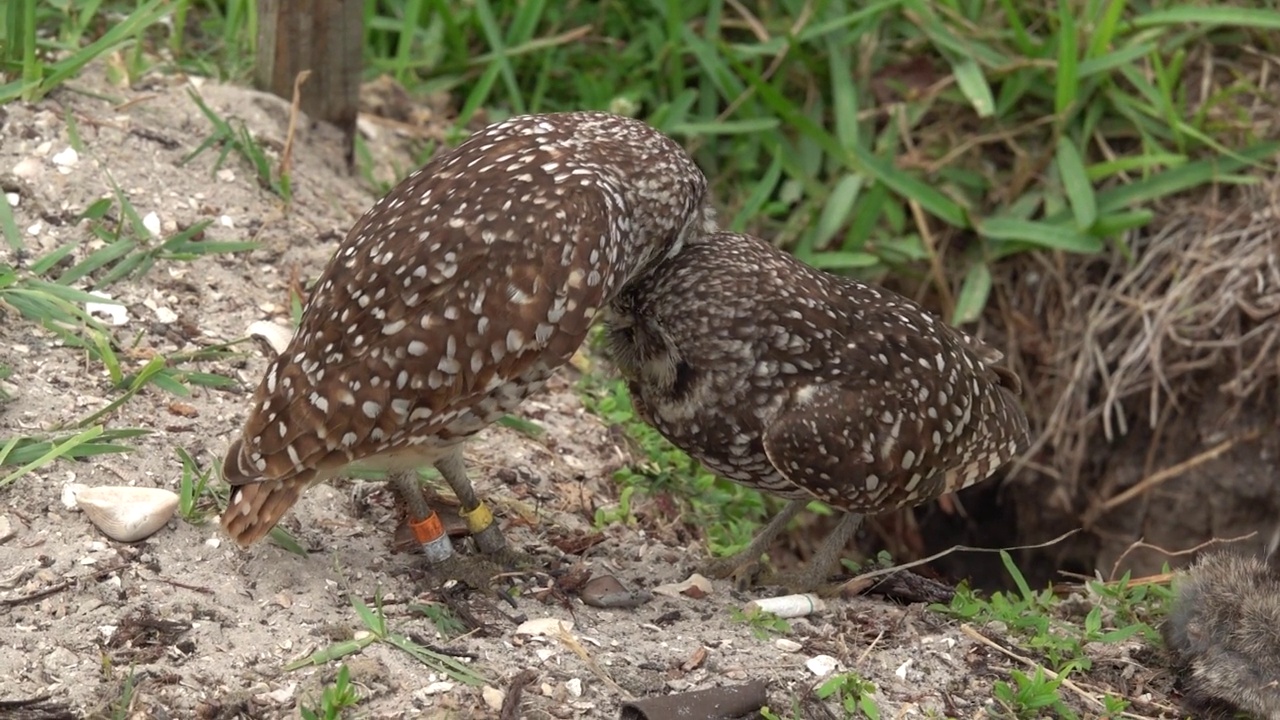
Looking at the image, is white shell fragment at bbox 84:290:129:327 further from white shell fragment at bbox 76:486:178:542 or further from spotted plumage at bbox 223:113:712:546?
spotted plumage at bbox 223:113:712:546

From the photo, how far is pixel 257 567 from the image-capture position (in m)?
3.52

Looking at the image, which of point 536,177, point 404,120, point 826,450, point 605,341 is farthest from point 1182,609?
point 404,120

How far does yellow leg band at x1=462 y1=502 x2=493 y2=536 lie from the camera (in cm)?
385

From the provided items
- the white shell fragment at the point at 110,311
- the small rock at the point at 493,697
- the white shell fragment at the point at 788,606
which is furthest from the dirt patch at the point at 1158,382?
the white shell fragment at the point at 110,311

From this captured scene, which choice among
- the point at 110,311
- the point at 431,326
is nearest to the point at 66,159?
the point at 110,311

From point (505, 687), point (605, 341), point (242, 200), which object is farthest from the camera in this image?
A: point (242, 200)

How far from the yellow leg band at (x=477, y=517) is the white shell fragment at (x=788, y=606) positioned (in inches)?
28.3

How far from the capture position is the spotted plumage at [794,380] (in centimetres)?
381

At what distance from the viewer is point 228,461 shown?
11.0 ft

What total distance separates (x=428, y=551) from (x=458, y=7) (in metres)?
3.22

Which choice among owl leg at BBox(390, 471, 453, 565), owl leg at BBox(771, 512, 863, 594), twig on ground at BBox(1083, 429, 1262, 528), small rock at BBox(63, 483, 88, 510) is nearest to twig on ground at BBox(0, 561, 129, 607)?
small rock at BBox(63, 483, 88, 510)

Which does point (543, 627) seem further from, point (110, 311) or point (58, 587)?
point (110, 311)

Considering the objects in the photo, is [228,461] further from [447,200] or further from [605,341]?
[605,341]

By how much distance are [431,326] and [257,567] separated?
761mm
